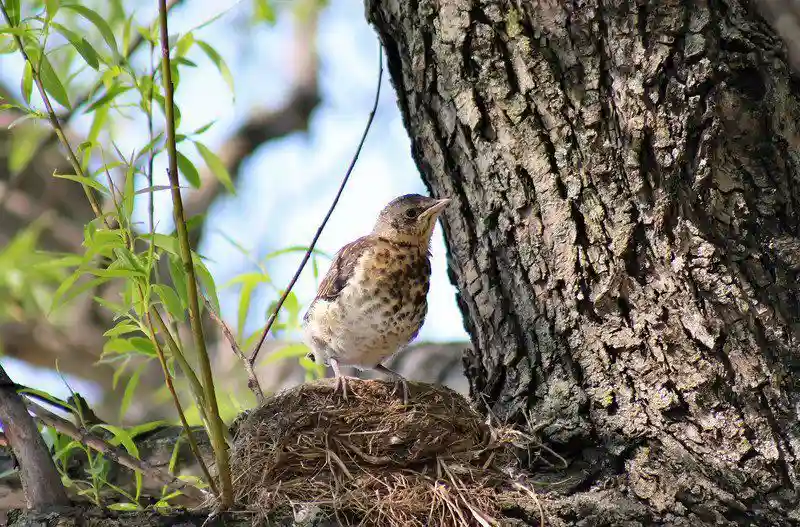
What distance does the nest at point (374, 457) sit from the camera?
2.59 metres

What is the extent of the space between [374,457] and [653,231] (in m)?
1.13

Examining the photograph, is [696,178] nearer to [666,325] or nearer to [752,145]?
→ [752,145]

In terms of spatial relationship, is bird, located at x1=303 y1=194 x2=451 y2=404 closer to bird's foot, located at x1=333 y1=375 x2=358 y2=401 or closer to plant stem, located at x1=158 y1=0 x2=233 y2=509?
bird's foot, located at x1=333 y1=375 x2=358 y2=401

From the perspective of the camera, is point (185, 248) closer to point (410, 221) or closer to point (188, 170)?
point (188, 170)

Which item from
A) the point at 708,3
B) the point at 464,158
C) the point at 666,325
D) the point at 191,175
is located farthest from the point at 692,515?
the point at 191,175

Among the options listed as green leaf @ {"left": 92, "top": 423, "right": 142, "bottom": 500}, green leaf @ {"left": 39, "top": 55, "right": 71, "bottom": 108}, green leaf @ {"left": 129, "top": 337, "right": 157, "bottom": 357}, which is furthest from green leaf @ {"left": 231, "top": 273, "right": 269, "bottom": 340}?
green leaf @ {"left": 39, "top": 55, "right": 71, "bottom": 108}

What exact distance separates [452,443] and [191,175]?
124cm

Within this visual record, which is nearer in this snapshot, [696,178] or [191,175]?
[696,178]

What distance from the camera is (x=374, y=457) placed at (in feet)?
9.31

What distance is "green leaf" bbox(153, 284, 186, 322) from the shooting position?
237 cm

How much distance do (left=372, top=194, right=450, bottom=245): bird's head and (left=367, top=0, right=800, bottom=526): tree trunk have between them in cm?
98

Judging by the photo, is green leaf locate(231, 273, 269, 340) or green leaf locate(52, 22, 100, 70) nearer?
green leaf locate(52, 22, 100, 70)

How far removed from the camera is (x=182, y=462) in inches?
136

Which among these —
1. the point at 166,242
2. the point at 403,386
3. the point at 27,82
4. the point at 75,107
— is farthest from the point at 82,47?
the point at 403,386
